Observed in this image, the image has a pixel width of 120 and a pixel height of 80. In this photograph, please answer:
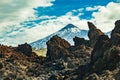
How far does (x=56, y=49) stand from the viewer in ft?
526

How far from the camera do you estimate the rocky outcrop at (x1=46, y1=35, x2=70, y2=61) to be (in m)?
155

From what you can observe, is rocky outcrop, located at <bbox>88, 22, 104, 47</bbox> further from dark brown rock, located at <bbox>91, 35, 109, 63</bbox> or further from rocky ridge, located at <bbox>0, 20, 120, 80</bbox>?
dark brown rock, located at <bbox>91, 35, 109, 63</bbox>

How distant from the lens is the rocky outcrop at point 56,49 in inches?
6108

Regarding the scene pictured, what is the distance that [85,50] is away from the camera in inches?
5940

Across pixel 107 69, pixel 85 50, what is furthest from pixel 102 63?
pixel 85 50

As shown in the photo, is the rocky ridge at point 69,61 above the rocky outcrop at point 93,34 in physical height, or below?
below

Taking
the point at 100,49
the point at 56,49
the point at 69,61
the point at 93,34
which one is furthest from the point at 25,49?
the point at 100,49

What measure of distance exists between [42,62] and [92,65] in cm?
5562

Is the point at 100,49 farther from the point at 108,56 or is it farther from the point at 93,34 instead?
the point at 93,34

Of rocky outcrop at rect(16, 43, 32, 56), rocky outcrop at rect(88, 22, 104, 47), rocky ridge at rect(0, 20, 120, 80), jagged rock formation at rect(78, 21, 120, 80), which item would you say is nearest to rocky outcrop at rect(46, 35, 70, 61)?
rocky ridge at rect(0, 20, 120, 80)

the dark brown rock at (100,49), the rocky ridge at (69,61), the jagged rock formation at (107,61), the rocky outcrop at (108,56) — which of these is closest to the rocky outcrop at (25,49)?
the rocky ridge at (69,61)

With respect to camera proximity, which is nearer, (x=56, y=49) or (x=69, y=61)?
(x=69, y=61)

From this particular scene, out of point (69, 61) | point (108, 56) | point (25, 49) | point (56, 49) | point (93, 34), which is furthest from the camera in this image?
point (25, 49)

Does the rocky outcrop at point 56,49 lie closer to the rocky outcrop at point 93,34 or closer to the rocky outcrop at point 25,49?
the rocky outcrop at point 25,49
